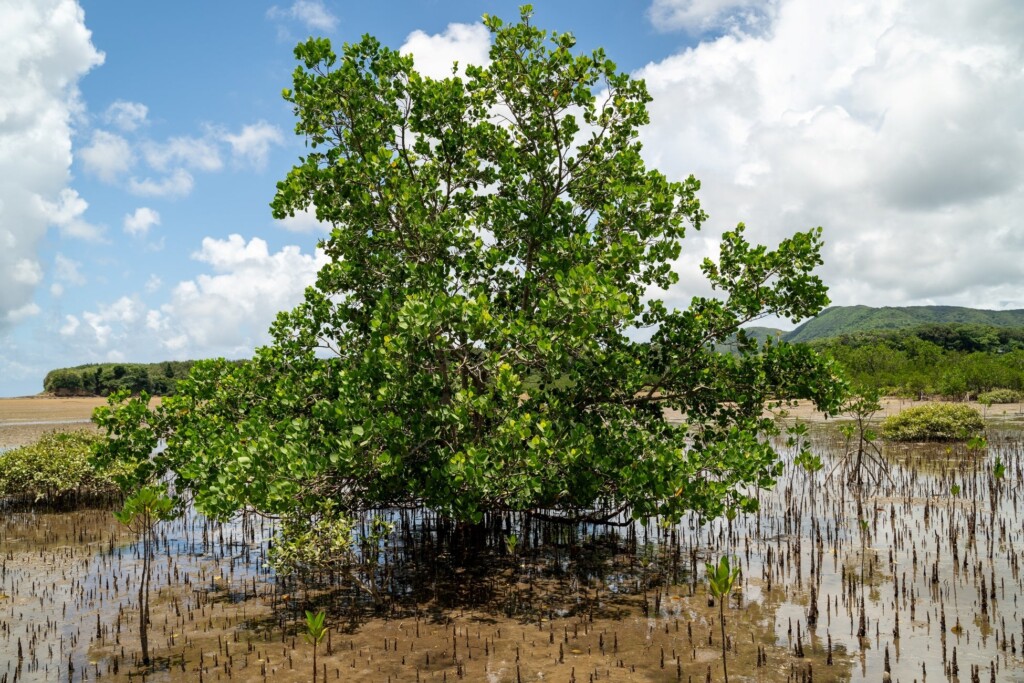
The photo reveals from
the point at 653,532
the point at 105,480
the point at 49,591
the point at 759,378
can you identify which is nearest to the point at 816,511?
the point at 653,532

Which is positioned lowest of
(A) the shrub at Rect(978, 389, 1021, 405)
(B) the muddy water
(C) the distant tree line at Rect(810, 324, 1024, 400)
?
(B) the muddy water

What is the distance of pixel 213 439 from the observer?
1097 centimetres

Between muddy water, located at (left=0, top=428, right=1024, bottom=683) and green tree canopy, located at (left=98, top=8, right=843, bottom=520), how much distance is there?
151 cm

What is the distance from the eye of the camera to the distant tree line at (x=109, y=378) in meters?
71.2

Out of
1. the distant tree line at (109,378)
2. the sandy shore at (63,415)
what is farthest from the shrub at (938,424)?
the distant tree line at (109,378)

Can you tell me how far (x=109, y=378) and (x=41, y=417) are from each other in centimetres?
2438

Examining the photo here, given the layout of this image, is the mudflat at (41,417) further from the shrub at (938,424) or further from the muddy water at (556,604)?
the shrub at (938,424)

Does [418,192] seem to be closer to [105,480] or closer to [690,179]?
[690,179]

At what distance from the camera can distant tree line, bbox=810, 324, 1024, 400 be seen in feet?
153

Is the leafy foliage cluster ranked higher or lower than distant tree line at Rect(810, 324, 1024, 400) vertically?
lower

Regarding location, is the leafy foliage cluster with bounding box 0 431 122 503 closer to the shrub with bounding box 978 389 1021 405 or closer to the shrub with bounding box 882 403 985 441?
the shrub with bounding box 882 403 985 441

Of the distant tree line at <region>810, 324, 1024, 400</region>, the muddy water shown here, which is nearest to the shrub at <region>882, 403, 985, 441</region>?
the distant tree line at <region>810, 324, 1024, 400</region>

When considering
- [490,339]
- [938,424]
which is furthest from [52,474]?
[938,424]

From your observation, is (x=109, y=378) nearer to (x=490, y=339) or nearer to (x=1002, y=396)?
(x=490, y=339)
